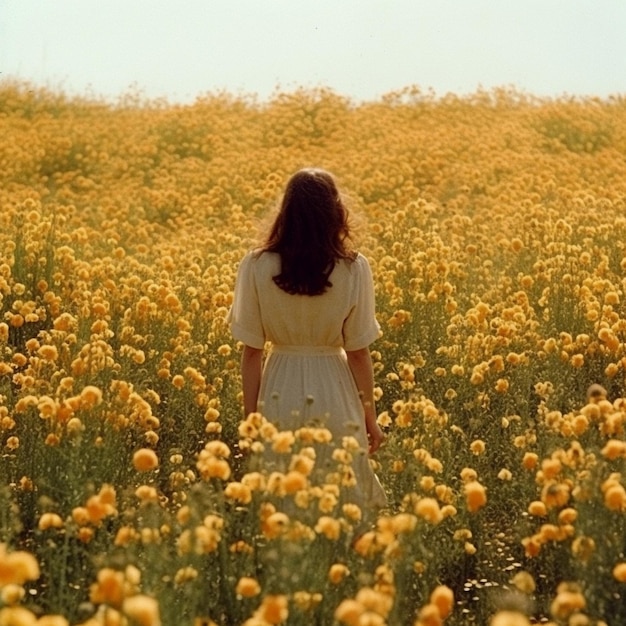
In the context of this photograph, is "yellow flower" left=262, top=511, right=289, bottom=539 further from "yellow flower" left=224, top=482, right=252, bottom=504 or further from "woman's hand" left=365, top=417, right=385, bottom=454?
"woman's hand" left=365, top=417, right=385, bottom=454

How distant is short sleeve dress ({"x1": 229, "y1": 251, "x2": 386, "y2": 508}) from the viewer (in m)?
4.66

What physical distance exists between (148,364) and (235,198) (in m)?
7.99

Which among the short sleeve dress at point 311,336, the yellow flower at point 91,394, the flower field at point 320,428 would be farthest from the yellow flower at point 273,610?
the short sleeve dress at point 311,336

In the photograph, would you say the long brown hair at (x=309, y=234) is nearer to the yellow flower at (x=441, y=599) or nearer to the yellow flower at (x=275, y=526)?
the yellow flower at (x=275, y=526)

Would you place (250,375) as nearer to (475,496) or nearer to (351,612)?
(475,496)

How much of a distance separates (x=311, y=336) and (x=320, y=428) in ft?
2.85

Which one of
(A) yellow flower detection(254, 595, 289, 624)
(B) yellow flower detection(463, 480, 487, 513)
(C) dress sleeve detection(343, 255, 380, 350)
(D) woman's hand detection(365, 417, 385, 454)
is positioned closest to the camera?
(A) yellow flower detection(254, 595, 289, 624)

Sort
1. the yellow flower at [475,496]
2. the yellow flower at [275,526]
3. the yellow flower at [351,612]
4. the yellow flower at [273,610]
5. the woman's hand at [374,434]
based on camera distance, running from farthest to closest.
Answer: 1. the woman's hand at [374,434]
2. the yellow flower at [475,496]
3. the yellow flower at [275,526]
4. the yellow flower at [273,610]
5. the yellow flower at [351,612]

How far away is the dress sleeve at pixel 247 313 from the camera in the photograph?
A: 4.69 meters

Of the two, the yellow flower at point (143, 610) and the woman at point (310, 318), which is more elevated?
the woman at point (310, 318)

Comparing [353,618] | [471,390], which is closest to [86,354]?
[471,390]

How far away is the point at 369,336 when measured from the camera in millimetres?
4727

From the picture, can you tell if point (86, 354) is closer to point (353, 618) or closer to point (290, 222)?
point (290, 222)

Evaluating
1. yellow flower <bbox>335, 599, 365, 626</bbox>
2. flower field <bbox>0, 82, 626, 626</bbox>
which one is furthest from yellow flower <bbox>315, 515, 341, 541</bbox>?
yellow flower <bbox>335, 599, 365, 626</bbox>
